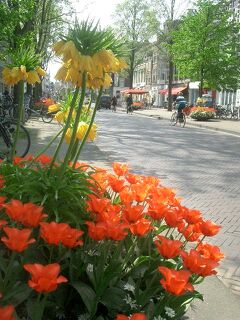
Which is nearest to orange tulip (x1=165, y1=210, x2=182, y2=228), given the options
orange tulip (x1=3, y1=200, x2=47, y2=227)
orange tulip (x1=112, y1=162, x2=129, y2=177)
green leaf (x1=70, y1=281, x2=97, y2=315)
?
green leaf (x1=70, y1=281, x2=97, y2=315)

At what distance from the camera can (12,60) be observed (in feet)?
10.1

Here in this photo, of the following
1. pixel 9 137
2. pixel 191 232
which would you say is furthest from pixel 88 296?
pixel 9 137

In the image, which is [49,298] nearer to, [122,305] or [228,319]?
[122,305]

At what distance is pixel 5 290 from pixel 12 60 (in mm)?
1653

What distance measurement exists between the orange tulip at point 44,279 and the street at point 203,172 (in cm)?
256

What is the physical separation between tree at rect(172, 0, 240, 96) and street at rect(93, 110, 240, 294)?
65.4ft

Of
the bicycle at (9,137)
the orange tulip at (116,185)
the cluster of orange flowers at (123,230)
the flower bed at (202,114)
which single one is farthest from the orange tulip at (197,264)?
the flower bed at (202,114)

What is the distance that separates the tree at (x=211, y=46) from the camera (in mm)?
36594

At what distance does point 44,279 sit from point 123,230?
2.39 ft

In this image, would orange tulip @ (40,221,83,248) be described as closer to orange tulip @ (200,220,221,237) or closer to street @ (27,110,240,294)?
orange tulip @ (200,220,221,237)

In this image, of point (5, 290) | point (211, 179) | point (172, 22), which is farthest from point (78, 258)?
point (172, 22)

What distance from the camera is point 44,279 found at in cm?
156

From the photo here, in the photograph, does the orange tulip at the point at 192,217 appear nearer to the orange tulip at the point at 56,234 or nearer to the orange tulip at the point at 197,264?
the orange tulip at the point at 197,264

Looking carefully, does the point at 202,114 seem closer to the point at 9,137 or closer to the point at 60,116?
the point at 9,137
